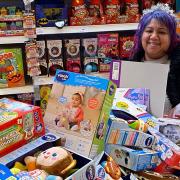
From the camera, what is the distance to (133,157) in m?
1.07

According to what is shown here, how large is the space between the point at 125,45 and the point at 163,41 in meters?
0.96

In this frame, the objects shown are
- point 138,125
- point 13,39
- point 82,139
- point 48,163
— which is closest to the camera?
point 48,163

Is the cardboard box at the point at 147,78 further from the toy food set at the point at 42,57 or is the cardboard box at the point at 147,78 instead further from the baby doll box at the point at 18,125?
the toy food set at the point at 42,57

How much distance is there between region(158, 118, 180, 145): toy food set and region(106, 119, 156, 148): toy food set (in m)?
0.12

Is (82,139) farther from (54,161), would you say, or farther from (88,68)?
(88,68)

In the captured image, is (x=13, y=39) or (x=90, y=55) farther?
(x=90, y=55)

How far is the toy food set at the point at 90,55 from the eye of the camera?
2736 mm

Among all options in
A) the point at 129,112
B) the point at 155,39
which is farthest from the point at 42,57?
the point at 129,112

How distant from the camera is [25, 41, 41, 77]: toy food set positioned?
2.59 metres

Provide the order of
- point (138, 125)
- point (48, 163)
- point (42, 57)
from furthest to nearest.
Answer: point (42, 57) < point (138, 125) < point (48, 163)

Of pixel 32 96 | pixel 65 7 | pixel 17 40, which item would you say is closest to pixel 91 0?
pixel 65 7

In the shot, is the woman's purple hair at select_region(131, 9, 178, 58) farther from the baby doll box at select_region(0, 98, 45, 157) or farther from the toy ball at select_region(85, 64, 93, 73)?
the baby doll box at select_region(0, 98, 45, 157)

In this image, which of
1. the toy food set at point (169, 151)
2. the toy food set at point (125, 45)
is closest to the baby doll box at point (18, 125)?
the toy food set at point (169, 151)

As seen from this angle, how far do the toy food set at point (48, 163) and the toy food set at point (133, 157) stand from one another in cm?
17
